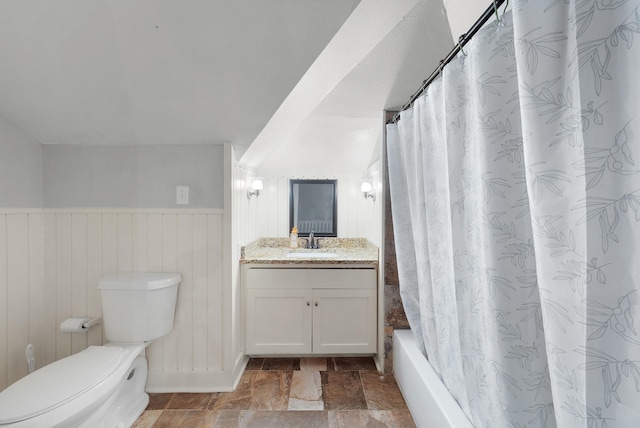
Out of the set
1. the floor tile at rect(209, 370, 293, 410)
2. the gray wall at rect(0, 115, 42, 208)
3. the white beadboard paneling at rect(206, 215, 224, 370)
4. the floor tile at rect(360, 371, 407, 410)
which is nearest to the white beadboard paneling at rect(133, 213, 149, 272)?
the white beadboard paneling at rect(206, 215, 224, 370)

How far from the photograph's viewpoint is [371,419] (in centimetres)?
171

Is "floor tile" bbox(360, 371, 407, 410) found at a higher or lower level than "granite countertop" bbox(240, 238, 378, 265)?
lower

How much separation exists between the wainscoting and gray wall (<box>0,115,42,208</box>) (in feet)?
0.41

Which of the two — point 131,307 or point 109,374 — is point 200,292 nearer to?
point 131,307

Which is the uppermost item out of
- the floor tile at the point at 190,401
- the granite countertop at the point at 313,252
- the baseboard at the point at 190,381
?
the granite countertop at the point at 313,252

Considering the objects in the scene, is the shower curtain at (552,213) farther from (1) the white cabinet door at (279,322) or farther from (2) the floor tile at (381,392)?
(1) the white cabinet door at (279,322)

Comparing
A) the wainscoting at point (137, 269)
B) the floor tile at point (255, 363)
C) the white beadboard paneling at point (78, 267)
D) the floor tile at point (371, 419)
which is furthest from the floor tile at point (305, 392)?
the white beadboard paneling at point (78, 267)

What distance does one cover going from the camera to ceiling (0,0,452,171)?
118cm

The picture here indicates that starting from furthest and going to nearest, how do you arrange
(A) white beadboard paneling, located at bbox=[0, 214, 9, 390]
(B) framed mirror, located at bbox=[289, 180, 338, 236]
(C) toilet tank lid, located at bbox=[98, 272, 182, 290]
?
1. (B) framed mirror, located at bbox=[289, 180, 338, 236]
2. (C) toilet tank lid, located at bbox=[98, 272, 182, 290]
3. (A) white beadboard paneling, located at bbox=[0, 214, 9, 390]

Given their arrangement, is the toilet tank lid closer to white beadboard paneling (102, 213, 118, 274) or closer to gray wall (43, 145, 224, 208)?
white beadboard paneling (102, 213, 118, 274)

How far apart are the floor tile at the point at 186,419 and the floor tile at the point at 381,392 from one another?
918 mm

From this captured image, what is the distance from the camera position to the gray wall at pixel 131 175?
6.28 feet

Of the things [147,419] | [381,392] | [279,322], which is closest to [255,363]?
[279,322]

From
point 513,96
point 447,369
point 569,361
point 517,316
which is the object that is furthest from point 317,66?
point 447,369
